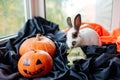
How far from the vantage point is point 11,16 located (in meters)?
1.37

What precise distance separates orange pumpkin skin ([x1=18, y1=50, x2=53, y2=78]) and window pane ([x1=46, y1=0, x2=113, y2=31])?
720mm

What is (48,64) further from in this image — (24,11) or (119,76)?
(24,11)

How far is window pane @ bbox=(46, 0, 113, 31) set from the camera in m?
1.54

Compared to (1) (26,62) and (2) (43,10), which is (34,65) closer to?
(1) (26,62)

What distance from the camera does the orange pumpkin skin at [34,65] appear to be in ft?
2.90

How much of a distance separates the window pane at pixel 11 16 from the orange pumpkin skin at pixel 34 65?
0.46m

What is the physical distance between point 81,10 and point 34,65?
0.85 metres

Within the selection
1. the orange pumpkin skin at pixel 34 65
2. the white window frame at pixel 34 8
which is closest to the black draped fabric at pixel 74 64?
the orange pumpkin skin at pixel 34 65

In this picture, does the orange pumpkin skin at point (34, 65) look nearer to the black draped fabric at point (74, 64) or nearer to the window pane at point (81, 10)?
the black draped fabric at point (74, 64)

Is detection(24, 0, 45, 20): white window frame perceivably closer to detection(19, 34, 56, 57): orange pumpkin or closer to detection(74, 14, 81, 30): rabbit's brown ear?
detection(19, 34, 56, 57): orange pumpkin

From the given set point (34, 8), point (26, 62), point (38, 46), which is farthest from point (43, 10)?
point (26, 62)

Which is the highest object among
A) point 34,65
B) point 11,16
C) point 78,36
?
point 11,16

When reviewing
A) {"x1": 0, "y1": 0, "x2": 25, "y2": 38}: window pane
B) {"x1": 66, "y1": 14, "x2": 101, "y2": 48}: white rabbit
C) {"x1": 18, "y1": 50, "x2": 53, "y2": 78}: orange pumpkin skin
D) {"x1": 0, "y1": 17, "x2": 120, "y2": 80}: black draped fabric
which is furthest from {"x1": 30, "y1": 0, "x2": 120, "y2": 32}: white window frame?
{"x1": 18, "y1": 50, "x2": 53, "y2": 78}: orange pumpkin skin

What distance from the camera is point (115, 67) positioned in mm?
828
